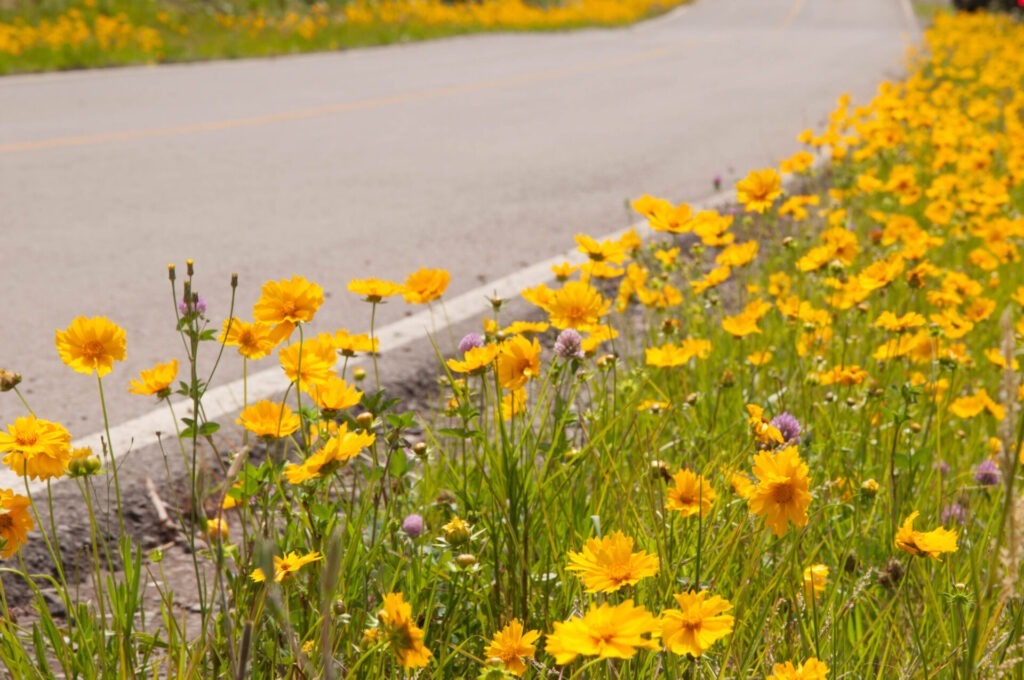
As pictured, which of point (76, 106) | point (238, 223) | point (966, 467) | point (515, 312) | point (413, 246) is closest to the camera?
point (966, 467)

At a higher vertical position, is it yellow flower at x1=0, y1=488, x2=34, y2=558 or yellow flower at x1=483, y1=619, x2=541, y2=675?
yellow flower at x1=0, y1=488, x2=34, y2=558

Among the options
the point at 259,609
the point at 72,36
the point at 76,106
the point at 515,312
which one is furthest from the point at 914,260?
the point at 72,36

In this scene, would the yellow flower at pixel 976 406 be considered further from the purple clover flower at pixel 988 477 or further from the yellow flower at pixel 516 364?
the yellow flower at pixel 516 364

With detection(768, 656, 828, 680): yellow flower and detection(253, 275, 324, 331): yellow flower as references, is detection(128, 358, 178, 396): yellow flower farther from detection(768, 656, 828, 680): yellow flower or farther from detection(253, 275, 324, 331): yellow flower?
detection(768, 656, 828, 680): yellow flower

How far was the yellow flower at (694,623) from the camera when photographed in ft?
4.09

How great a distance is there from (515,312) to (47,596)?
6.77 feet

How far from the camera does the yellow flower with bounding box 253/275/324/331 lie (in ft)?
5.68

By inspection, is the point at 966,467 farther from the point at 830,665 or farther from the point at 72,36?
the point at 72,36

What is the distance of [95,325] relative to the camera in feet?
5.45

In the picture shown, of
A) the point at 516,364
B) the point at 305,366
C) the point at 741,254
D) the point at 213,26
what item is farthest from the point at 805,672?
the point at 213,26

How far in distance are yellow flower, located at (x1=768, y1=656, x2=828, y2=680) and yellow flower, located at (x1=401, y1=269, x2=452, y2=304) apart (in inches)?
35.5

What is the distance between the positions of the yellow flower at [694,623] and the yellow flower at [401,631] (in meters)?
0.27

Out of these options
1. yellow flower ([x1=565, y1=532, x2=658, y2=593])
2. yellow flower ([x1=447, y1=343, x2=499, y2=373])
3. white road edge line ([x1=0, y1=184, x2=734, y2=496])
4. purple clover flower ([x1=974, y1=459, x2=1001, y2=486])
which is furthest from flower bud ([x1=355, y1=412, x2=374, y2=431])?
purple clover flower ([x1=974, y1=459, x2=1001, y2=486])

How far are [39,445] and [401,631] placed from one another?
608mm
